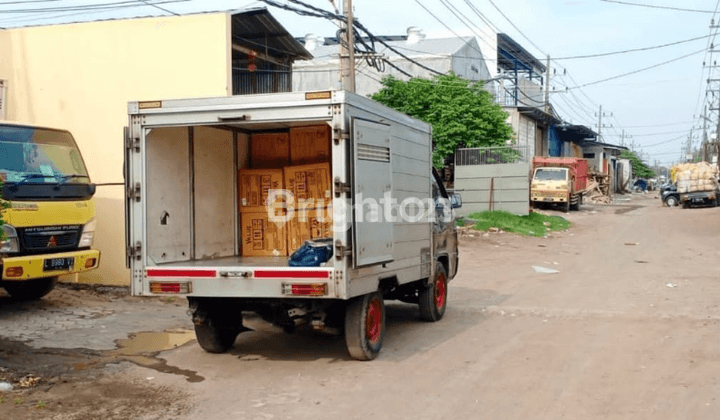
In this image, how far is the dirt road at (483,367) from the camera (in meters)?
6.00

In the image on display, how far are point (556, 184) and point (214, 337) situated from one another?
1141 inches

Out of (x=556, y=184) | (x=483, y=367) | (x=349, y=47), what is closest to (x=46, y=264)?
(x=483, y=367)

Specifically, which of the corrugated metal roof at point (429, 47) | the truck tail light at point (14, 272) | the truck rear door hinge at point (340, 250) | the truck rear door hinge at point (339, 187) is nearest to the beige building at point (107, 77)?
the truck tail light at point (14, 272)

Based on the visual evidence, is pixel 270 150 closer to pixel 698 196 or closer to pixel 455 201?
pixel 455 201

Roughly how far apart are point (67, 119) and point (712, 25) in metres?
48.4

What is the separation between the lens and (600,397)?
626cm

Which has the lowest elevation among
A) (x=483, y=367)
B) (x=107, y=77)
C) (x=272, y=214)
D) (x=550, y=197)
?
(x=483, y=367)

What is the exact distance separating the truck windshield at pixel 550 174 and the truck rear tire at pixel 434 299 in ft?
85.1

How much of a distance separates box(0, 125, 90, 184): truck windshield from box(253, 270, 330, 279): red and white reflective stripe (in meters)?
4.37

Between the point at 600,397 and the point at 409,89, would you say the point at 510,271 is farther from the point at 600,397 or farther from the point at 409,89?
the point at 409,89

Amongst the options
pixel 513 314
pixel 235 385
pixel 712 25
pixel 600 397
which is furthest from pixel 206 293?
pixel 712 25

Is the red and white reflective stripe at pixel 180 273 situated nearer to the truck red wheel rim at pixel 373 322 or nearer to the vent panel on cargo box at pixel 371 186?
the vent panel on cargo box at pixel 371 186

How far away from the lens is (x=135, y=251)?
24.5 ft

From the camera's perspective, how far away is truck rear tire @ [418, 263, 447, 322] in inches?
391
